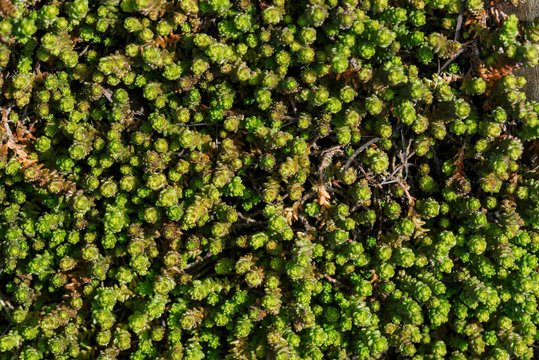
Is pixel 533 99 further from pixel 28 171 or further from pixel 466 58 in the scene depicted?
pixel 28 171

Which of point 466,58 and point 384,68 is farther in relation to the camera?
point 466,58

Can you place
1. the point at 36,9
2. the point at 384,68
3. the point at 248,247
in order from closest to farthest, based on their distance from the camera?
the point at 384,68 < the point at 36,9 < the point at 248,247

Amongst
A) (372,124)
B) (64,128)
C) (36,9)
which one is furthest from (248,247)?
(36,9)

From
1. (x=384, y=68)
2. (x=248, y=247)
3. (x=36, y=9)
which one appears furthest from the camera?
(x=248, y=247)

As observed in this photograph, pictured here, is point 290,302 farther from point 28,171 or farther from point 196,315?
point 28,171

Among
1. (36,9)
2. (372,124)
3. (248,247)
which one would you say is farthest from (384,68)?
(36,9)

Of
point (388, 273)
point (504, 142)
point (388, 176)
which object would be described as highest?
point (504, 142)

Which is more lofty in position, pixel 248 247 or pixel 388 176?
pixel 388 176
